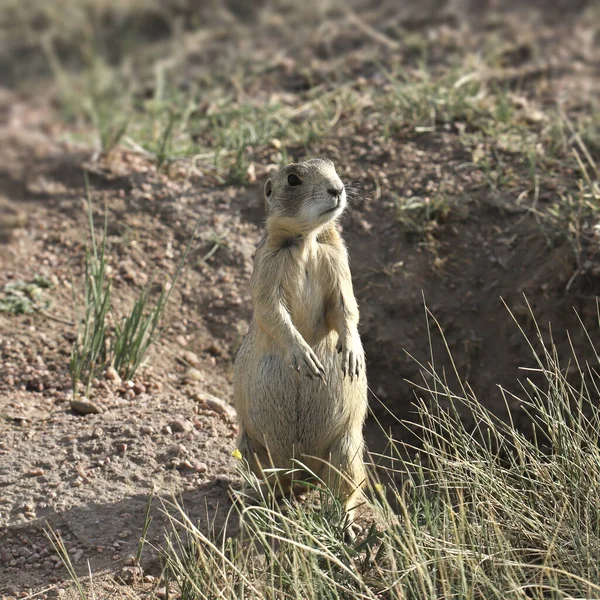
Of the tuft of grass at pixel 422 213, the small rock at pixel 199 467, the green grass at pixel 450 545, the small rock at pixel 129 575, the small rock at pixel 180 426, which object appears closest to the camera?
the green grass at pixel 450 545

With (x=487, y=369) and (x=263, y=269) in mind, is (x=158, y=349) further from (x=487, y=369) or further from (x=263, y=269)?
(x=487, y=369)

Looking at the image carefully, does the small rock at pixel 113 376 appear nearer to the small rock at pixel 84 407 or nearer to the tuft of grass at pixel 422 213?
the small rock at pixel 84 407

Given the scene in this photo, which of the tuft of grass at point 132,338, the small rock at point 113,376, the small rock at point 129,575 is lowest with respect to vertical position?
the small rock at point 129,575

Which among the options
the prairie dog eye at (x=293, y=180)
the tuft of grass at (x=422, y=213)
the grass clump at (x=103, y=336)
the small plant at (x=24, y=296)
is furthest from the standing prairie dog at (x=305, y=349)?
the small plant at (x=24, y=296)

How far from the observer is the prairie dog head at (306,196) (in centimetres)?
428

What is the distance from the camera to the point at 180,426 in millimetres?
4945

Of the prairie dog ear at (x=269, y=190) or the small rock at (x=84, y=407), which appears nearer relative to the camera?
the prairie dog ear at (x=269, y=190)

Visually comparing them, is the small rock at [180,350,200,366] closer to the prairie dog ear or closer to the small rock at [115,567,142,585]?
the prairie dog ear

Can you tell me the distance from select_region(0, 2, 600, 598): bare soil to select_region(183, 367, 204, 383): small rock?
0.01 meters

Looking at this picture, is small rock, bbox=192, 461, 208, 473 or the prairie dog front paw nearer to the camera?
the prairie dog front paw

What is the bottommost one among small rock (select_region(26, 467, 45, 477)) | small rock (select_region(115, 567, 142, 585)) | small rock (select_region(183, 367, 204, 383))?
small rock (select_region(115, 567, 142, 585))

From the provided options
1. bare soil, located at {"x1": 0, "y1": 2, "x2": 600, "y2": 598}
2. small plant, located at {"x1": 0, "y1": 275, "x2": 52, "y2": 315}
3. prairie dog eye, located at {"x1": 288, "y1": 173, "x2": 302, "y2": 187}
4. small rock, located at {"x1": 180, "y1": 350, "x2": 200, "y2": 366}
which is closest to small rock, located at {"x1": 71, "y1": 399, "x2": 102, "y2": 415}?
bare soil, located at {"x1": 0, "y1": 2, "x2": 600, "y2": 598}

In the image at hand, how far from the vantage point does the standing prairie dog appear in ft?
14.7

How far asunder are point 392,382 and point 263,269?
5.81ft
